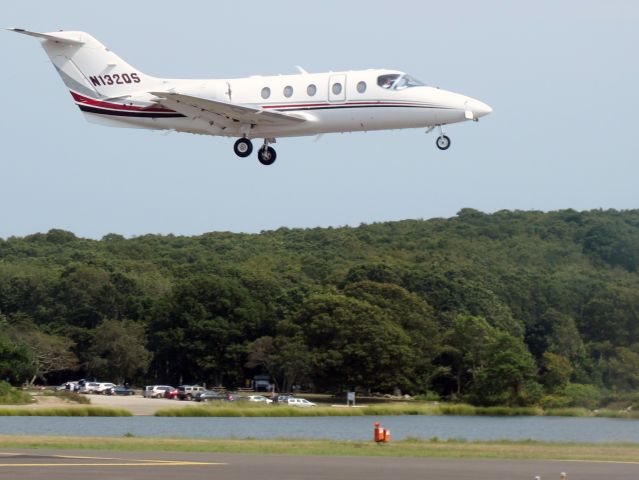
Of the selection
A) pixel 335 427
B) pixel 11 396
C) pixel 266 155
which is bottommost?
pixel 335 427

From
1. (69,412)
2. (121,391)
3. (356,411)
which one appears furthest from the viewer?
(121,391)

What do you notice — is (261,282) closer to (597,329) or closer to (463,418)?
(463,418)

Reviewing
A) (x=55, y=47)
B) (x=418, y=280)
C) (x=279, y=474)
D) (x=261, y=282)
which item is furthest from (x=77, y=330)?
(x=279, y=474)

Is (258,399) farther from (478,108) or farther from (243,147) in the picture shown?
(478,108)

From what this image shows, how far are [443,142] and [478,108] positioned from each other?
1.72 meters

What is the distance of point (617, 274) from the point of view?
98938 mm

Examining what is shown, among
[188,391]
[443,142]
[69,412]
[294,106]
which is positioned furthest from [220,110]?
[188,391]

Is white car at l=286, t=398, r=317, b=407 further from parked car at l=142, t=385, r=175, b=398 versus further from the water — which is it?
parked car at l=142, t=385, r=175, b=398

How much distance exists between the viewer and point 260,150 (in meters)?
46.6

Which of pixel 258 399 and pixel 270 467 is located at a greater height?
pixel 258 399

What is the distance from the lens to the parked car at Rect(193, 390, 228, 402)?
10150 cm

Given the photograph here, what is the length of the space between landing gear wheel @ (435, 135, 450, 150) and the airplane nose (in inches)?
50.6

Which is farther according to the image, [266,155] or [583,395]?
[583,395]

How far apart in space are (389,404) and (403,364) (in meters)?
4.67
